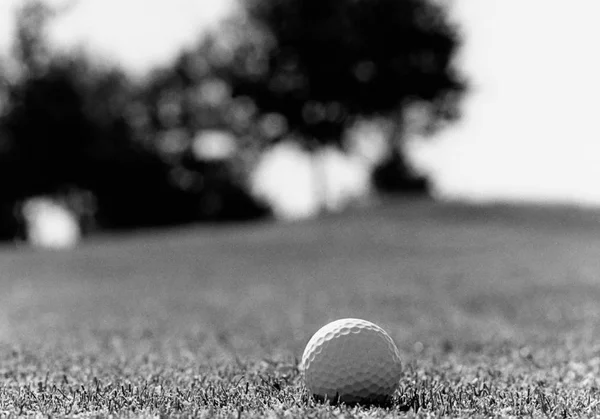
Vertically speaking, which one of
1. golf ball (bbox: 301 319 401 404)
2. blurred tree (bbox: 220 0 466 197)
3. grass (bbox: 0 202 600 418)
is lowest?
grass (bbox: 0 202 600 418)

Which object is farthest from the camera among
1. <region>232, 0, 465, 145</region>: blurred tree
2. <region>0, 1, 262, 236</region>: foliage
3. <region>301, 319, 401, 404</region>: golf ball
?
<region>0, 1, 262, 236</region>: foliage

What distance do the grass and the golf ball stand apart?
169 millimetres

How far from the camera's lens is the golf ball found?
4.27 meters

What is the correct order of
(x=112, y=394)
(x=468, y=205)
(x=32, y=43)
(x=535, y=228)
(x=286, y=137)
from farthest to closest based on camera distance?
(x=32, y=43)
(x=286, y=137)
(x=468, y=205)
(x=535, y=228)
(x=112, y=394)

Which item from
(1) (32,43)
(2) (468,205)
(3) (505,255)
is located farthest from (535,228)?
(1) (32,43)

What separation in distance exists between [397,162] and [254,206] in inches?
407

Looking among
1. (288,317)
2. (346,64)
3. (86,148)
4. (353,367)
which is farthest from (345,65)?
(353,367)

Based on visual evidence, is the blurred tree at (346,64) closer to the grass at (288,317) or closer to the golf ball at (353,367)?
the grass at (288,317)

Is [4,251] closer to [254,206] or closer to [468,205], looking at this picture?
[468,205]

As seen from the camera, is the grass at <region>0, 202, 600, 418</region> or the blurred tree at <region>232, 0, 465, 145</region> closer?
the grass at <region>0, 202, 600, 418</region>

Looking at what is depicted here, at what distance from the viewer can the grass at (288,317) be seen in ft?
14.2

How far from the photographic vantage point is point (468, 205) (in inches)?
1202

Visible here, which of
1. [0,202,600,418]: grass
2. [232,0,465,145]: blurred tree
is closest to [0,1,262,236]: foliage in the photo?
[232,0,465,145]: blurred tree

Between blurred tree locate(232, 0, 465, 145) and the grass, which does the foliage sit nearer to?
blurred tree locate(232, 0, 465, 145)
